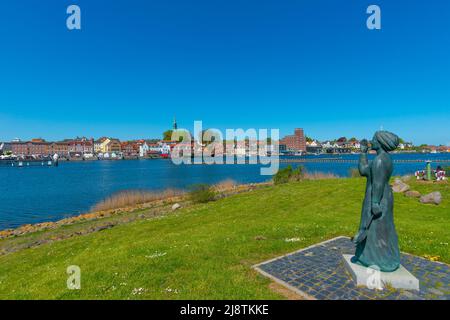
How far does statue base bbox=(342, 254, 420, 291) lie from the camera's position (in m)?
5.18

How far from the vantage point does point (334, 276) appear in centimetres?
574

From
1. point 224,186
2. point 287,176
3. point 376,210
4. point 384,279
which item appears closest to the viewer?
point 384,279

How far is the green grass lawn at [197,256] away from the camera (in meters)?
5.57

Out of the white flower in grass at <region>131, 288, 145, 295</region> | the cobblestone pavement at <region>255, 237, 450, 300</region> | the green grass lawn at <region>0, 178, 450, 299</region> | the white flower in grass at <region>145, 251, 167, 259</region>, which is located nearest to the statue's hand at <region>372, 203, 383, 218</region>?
the cobblestone pavement at <region>255, 237, 450, 300</region>

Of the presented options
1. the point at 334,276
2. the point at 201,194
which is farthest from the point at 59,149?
the point at 334,276

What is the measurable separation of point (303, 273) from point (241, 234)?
4.28m

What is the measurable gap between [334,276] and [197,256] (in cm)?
392

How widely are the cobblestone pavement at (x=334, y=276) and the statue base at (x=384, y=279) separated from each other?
0.44ft

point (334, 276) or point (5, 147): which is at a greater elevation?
point (5, 147)

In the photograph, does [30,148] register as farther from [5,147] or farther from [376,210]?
[376,210]

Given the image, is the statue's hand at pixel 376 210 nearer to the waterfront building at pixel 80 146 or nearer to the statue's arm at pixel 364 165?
the statue's arm at pixel 364 165

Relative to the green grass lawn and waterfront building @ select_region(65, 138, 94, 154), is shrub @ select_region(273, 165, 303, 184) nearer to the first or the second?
the green grass lawn
